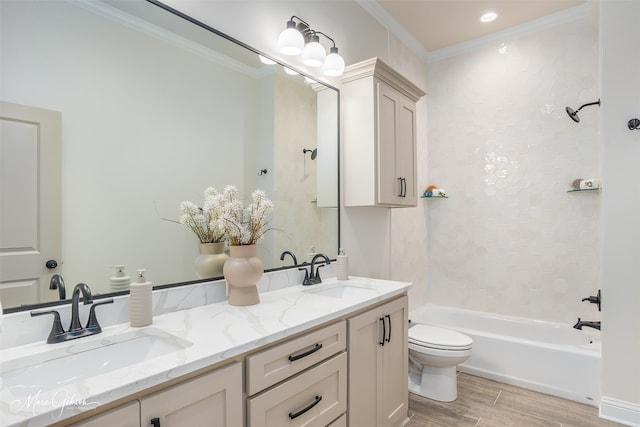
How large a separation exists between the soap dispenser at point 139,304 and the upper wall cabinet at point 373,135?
1.47 m

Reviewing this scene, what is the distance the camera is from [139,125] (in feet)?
4.52

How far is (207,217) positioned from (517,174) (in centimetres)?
287

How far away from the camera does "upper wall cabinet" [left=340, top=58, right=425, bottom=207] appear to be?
2.27 m

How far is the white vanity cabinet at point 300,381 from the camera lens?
1.10 metres

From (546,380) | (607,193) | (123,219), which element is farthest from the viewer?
(546,380)

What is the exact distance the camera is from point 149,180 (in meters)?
1.40

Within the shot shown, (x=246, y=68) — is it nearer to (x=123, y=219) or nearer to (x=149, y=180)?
(x=149, y=180)

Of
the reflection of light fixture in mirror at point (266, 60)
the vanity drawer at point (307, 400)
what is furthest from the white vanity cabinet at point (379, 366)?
the reflection of light fixture in mirror at point (266, 60)

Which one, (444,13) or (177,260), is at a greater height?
(444,13)

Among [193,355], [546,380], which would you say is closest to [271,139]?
[193,355]

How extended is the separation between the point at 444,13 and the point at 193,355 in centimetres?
321

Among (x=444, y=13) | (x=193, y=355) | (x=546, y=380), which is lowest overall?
(x=546, y=380)

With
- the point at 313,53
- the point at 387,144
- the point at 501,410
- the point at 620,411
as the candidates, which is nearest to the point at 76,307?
the point at 313,53

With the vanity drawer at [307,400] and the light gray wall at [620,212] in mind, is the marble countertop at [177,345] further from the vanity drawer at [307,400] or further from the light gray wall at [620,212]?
the light gray wall at [620,212]
